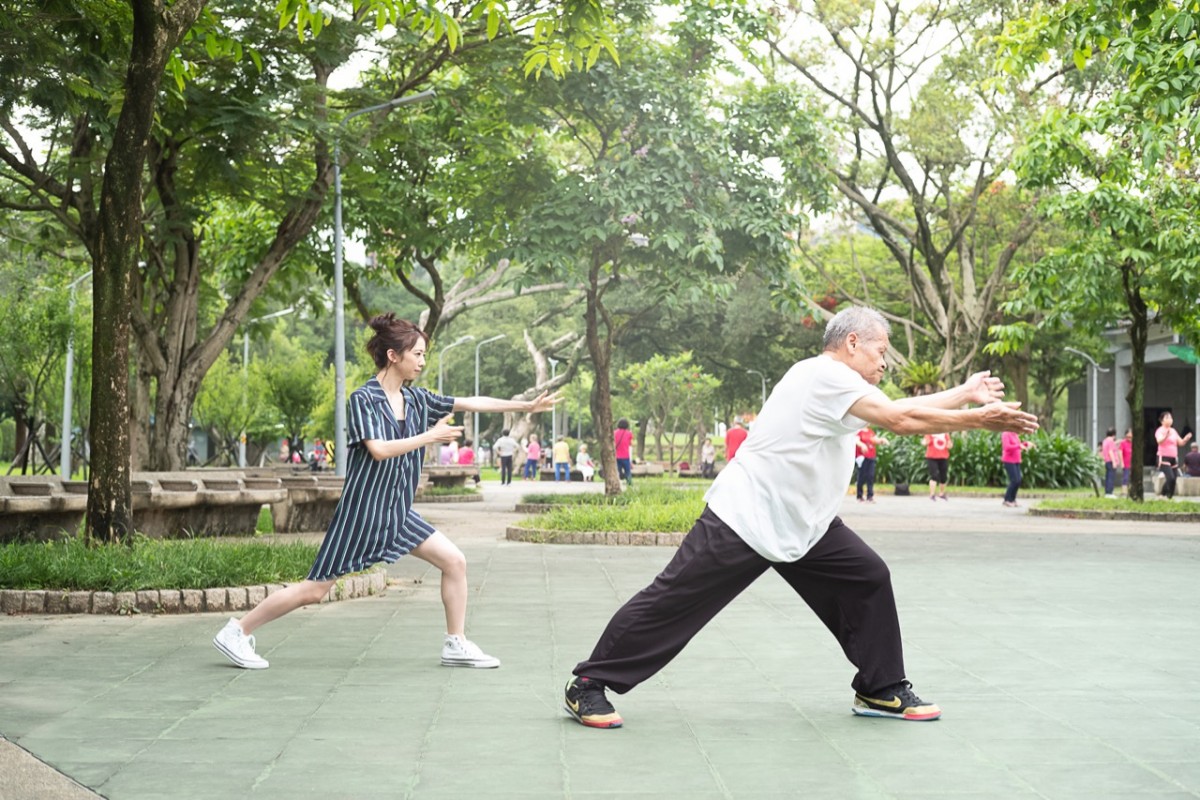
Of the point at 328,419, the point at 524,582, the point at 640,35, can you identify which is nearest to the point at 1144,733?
the point at 524,582

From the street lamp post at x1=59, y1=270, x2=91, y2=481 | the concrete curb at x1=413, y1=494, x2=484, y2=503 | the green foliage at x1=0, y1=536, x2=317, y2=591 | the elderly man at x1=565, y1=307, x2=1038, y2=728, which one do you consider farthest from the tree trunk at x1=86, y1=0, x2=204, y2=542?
the street lamp post at x1=59, y1=270, x2=91, y2=481

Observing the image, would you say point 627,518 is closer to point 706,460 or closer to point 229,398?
point 229,398

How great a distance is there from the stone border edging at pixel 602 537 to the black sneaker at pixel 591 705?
10.1m

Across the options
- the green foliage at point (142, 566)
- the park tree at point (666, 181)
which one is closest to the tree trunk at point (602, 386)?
the park tree at point (666, 181)

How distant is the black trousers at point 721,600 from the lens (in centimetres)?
575

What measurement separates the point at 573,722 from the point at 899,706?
1329 mm

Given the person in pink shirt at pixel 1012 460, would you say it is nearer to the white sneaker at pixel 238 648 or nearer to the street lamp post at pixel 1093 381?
the white sneaker at pixel 238 648

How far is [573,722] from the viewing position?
5.90 m

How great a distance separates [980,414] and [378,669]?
11.5 feet

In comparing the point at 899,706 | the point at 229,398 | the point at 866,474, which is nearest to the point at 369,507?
the point at 899,706

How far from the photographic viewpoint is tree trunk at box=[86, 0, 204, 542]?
10.7m

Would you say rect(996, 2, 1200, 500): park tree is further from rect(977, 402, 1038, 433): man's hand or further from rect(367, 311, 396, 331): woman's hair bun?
rect(977, 402, 1038, 433): man's hand

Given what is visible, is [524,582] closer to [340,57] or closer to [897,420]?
[897,420]

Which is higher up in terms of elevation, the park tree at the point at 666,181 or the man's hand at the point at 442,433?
the park tree at the point at 666,181
